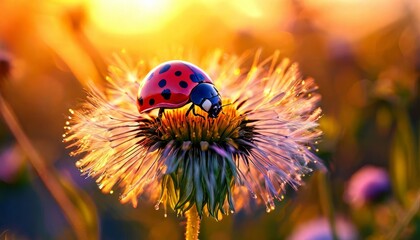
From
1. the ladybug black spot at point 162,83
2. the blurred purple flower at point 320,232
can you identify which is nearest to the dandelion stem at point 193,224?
the ladybug black spot at point 162,83

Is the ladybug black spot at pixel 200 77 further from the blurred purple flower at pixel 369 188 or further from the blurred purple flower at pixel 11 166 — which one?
the blurred purple flower at pixel 369 188

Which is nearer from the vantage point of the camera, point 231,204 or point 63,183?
point 231,204

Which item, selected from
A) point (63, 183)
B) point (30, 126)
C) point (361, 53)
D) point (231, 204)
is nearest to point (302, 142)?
point (231, 204)

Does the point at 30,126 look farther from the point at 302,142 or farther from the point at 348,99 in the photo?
the point at 302,142

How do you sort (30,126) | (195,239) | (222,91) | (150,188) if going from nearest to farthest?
(195,239)
(150,188)
(222,91)
(30,126)

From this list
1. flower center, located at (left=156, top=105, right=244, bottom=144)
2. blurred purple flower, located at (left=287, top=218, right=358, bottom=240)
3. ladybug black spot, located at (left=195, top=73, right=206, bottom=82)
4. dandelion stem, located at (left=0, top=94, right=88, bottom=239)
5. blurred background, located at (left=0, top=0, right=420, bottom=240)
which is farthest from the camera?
blurred purple flower, located at (left=287, top=218, right=358, bottom=240)

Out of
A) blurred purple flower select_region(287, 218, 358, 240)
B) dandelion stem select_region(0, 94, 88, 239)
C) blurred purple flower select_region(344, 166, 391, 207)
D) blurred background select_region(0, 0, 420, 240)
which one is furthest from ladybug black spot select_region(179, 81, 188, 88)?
blurred purple flower select_region(344, 166, 391, 207)

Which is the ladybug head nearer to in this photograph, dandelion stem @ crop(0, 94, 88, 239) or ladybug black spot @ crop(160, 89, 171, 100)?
ladybug black spot @ crop(160, 89, 171, 100)

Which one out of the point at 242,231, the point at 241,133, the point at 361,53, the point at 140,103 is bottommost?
the point at 242,231
